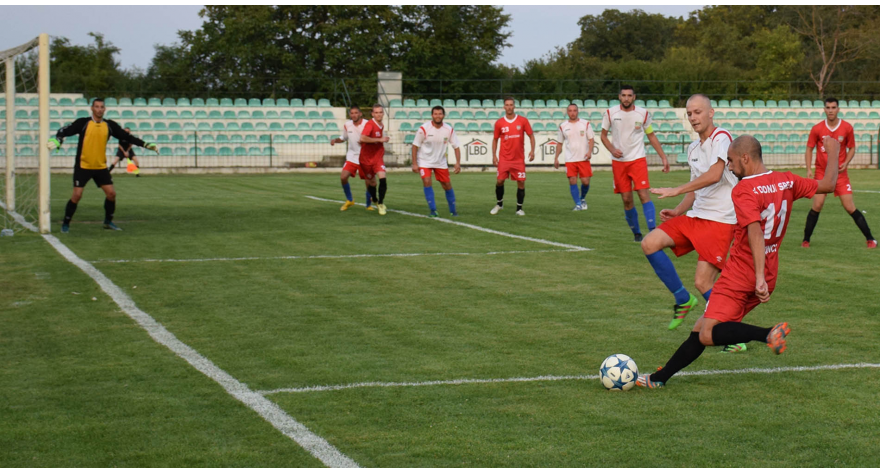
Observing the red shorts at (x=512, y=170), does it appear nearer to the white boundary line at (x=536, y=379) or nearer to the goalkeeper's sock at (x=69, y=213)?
the goalkeeper's sock at (x=69, y=213)

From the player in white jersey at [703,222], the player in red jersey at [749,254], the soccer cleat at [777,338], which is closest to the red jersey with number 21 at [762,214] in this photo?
the player in red jersey at [749,254]

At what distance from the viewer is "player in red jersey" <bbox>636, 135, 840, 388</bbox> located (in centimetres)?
479

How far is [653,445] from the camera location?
4.16 m

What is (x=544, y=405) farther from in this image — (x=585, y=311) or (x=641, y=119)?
(x=641, y=119)

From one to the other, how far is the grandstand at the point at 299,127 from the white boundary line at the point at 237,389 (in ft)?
83.1

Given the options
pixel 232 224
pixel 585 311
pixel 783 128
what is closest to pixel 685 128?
pixel 783 128

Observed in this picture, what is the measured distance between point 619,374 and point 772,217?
1.19 m

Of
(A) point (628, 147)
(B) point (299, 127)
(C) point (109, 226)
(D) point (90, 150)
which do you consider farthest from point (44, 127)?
(B) point (299, 127)

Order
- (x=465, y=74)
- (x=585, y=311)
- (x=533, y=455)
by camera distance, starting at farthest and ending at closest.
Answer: (x=465, y=74), (x=585, y=311), (x=533, y=455)

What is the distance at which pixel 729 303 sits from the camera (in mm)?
5023

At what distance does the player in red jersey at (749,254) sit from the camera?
4789 millimetres

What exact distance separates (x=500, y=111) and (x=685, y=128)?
8.43 meters

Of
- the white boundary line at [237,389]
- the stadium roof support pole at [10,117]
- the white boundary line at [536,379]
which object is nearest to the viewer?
the white boundary line at [237,389]

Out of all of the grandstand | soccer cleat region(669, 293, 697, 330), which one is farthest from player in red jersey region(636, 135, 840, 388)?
the grandstand
